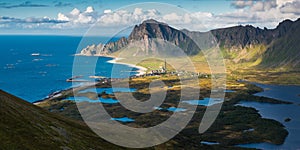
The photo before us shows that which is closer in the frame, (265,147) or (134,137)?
(134,137)

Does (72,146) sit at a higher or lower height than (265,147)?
higher

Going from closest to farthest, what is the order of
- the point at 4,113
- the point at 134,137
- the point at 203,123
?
1. the point at 4,113
2. the point at 134,137
3. the point at 203,123

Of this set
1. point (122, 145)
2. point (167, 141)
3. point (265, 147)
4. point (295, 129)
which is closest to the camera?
point (122, 145)

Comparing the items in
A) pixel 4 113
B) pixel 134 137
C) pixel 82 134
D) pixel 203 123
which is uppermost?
pixel 4 113

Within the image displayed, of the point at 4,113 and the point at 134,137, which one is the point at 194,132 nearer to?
the point at 134,137

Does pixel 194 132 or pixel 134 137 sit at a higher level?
pixel 134 137

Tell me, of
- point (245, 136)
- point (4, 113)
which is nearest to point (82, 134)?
point (4, 113)

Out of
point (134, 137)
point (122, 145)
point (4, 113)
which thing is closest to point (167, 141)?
point (134, 137)

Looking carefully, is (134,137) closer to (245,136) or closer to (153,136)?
(153,136)

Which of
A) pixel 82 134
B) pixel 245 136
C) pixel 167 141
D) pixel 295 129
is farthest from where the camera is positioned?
pixel 295 129
